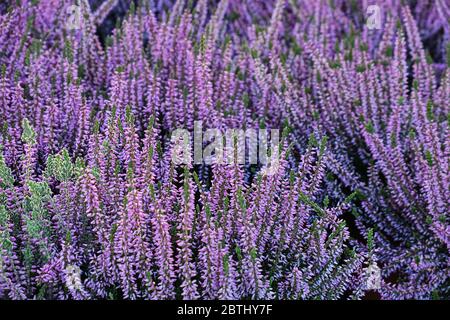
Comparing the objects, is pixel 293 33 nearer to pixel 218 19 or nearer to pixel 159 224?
pixel 218 19

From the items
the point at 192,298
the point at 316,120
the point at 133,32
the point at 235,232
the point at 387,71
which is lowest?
the point at 192,298

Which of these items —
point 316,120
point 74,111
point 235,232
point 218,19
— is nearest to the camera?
point 235,232

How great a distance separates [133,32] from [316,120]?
92 centimetres

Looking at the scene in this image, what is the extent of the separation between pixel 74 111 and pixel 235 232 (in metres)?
0.83

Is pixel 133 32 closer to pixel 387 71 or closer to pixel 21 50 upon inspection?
pixel 21 50

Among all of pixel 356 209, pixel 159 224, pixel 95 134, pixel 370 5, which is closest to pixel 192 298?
pixel 159 224

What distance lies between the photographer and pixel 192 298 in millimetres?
1867

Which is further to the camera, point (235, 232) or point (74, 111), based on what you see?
point (74, 111)

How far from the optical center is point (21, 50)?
267 cm

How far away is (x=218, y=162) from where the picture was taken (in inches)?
84.0

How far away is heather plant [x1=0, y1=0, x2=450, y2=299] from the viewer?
6.29 feet

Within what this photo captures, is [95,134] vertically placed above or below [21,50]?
below

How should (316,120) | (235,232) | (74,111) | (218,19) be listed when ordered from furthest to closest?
(218,19) < (316,120) < (74,111) < (235,232)

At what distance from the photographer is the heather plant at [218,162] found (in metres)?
1.92
